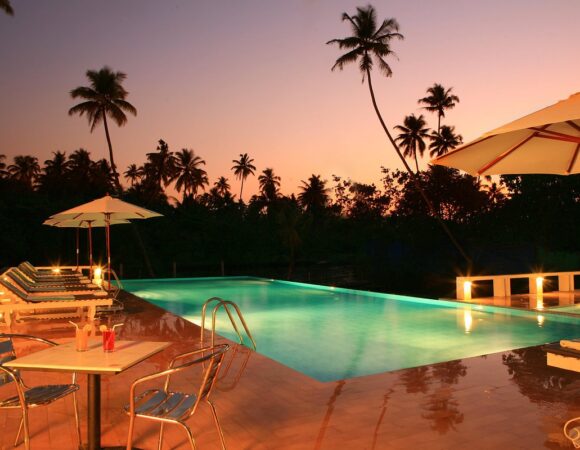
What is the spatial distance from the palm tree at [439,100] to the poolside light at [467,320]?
29705 mm

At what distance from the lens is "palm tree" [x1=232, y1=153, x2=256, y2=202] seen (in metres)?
64.4

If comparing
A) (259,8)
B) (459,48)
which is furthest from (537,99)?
(259,8)

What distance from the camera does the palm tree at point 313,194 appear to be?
6244cm

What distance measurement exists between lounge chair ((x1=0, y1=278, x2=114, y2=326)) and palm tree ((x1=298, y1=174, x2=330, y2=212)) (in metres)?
53.0

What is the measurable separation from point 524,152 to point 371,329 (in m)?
5.61

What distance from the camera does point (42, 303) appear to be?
8.55 m

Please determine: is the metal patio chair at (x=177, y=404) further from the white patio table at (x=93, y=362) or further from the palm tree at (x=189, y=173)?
the palm tree at (x=189, y=173)

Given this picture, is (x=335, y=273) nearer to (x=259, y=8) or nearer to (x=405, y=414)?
(x=259, y=8)

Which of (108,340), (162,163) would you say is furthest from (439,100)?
(108,340)

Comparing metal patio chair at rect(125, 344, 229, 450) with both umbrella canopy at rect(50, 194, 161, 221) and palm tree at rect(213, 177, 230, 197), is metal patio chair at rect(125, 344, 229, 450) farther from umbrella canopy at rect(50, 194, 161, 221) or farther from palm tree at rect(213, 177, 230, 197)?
palm tree at rect(213, 177, 230, 197)

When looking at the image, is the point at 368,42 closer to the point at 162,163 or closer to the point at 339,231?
the point at 339,231

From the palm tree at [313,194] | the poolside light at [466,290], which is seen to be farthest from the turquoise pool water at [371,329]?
the palm tree at [313,194]

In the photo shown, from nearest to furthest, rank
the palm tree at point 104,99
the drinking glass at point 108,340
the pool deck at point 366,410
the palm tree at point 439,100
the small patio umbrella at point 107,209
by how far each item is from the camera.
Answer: the drinking glass at point 108,340, the pool deck at point 366,410, the small patio umbrella at point 107,209, the palm tree at point 104,99, the palm tree at point 439,100

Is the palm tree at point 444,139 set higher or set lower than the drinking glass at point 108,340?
higher
